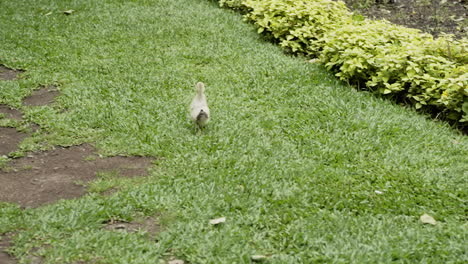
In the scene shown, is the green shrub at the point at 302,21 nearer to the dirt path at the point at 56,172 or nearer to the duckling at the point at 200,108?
the duckling at the point at 200,108

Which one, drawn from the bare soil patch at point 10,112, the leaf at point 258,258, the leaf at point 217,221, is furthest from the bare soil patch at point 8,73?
the leaf at point 258,258

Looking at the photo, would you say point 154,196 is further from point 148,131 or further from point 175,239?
point 148,131

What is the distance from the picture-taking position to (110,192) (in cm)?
378

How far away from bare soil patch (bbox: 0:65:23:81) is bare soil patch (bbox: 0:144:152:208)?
2254mm

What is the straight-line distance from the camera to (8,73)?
640 centimetres

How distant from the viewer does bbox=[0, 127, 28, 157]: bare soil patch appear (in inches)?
178

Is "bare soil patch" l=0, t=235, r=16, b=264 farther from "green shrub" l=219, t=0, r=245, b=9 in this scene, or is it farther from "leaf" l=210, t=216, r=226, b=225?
"green shrub" l=219, t=0, r=245, b=9

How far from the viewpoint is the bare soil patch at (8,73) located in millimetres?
6238

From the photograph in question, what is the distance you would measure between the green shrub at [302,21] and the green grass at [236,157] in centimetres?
30

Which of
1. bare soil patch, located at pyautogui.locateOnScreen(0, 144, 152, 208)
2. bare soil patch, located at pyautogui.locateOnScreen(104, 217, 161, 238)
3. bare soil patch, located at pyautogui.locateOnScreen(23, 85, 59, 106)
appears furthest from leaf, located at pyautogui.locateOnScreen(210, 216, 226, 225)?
bare soil patch, located at pyautogui.locateOnScreen(23, 85, 59, 106)

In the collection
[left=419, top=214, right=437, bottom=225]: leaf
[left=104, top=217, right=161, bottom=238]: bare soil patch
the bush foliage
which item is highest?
the bush foliage

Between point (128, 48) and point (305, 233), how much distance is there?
471cm

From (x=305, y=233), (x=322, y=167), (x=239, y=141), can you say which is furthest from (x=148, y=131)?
(x=305, y=233)

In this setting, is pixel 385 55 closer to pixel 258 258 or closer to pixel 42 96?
pixel 258 258
